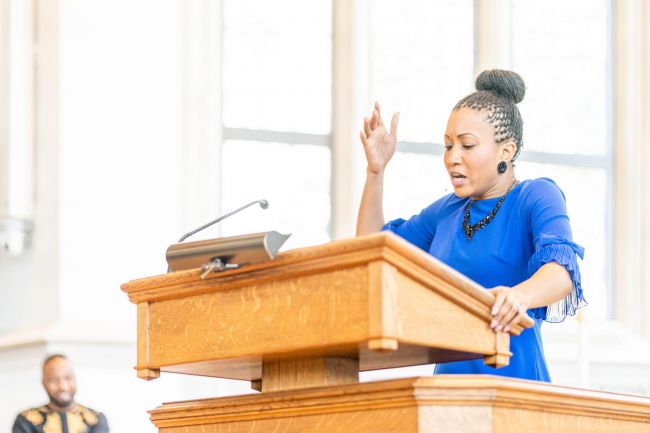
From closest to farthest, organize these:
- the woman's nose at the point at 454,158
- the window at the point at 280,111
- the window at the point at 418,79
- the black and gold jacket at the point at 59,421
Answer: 1. the woman's nose at the point at 454,158
2. the black and gold jacket at the point at 59,421
3. the window at the point at 280,111
4. the window at the point at 418,79

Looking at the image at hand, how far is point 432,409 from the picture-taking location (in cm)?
242

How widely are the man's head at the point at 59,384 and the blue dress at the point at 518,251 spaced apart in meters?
3.99

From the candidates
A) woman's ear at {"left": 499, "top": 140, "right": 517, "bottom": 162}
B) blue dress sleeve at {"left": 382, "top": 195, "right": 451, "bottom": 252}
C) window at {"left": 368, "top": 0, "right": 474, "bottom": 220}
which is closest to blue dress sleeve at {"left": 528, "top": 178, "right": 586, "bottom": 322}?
woman's ear at {"left": 499, "top": 140, "right": 517, "bottom": 162}

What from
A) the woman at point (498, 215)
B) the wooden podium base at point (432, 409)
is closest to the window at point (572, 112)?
the woman at point (498, 215)

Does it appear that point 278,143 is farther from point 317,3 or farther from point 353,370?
point 353,370

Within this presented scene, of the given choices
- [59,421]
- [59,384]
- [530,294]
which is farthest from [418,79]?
[530,294]

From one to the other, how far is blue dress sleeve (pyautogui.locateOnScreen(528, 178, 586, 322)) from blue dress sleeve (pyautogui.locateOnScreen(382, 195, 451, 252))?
0.35 meters

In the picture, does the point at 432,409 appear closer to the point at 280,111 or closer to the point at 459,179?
the point at 459,179

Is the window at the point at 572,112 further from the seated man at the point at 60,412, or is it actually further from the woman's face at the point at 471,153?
the woman's face at the point at 471,153

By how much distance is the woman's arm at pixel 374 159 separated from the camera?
3240 millimetres

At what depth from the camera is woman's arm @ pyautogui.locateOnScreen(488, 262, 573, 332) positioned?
8.46 ft

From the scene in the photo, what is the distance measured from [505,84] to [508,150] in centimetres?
20

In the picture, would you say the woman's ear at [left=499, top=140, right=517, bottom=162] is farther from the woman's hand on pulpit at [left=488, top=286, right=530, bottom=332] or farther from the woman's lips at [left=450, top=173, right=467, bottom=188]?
the woman's hand on pulpit at [left=488, top=286, right=530, bottom=332]

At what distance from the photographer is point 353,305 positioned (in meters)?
2.37
